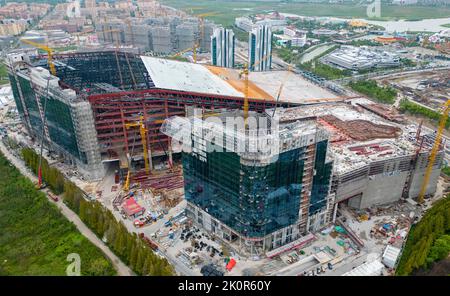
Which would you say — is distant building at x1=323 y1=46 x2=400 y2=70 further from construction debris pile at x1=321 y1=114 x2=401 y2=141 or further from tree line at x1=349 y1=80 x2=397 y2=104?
construction debris pile at x1=321 y1=114 x2=401 y2=141

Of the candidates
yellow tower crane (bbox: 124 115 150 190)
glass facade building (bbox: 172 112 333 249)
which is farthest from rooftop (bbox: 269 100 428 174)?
yellow tower crane (bbox: 124 115 150 190)

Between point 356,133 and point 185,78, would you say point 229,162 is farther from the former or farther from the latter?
point 185,78

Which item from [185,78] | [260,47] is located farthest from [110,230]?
[260,47]

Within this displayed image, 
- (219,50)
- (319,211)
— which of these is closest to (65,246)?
(319,211)

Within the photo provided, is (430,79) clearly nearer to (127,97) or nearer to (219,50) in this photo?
(219,50)

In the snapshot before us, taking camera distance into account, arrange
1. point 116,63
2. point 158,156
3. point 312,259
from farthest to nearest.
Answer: point 116,63, point 158,156, point 312,259
